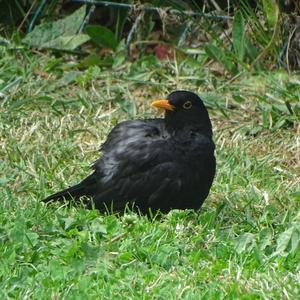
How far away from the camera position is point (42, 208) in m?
5.83

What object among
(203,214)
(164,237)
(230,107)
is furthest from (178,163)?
(230,107)

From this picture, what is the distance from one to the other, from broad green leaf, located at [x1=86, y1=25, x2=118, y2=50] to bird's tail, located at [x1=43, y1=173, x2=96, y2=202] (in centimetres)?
250

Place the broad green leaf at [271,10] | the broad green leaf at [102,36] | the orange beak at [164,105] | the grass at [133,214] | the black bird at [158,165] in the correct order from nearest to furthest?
the grass at [133,214]
the black bird at [158,165]
the orange beak at [164,105]
the broad green leaf at [271,10]
the broad green leaf at [102,36]

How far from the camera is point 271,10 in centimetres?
798

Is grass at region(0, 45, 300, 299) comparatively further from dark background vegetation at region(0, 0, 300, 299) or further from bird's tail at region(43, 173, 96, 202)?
bird's tail at region(43, 173, 96, 202)

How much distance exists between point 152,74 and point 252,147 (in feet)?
4.33

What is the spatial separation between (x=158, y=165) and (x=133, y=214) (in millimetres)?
488

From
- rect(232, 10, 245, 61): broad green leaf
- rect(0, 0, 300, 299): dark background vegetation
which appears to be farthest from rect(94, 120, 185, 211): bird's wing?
rect(232, 10, 245, 61): broad green leaf

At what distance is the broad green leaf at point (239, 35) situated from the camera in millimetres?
8188

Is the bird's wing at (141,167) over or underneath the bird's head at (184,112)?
underneath

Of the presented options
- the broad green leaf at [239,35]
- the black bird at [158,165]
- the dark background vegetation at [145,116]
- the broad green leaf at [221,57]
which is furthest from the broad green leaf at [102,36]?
the black bird at [158,165]

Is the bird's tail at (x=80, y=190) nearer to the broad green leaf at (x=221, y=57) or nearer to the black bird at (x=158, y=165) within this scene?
the black bird at (x=158, y=165)

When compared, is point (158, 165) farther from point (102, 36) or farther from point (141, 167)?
point (102, 36)

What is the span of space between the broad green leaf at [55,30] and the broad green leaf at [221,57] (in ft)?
3.45
